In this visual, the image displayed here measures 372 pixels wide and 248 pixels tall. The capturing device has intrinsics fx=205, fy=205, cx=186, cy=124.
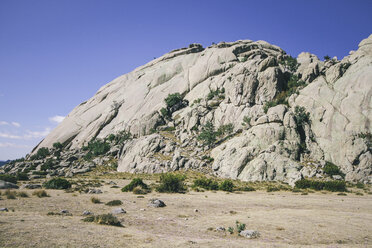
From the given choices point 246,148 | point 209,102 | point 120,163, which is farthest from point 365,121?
point 120,163

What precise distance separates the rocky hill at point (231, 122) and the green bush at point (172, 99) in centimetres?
45

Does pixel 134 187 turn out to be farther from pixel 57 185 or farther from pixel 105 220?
pixel 105 220

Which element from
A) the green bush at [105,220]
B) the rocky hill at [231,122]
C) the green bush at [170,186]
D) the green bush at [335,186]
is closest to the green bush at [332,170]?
the rocky hill at [231,122]

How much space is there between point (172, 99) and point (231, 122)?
3206 cm

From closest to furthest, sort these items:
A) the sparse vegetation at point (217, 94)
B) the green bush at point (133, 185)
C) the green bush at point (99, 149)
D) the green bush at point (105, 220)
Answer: the green bush at point (105, 220) → the green bush at point (133, 185) → the green bush at point (99, 149) → the sparse vegetation at point (217, 94)

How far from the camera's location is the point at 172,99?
3625 inches

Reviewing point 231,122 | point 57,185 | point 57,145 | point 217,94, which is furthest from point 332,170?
point 57,145

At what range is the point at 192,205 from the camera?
21.3 meters

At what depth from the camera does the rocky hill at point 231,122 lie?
→ 158 ft

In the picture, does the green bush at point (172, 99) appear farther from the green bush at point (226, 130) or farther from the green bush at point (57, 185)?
the green bush at point (57, 185)

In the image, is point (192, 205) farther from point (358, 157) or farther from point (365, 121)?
point (365, 121)

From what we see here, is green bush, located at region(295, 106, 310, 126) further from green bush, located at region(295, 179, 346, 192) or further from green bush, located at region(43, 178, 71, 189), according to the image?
green bush, located at region(43, 178, 71, 189)

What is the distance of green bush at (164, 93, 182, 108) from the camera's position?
301ft

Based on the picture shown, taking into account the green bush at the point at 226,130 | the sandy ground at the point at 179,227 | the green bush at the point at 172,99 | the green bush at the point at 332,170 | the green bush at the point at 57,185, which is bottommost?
the green bush at the point at 57,185
